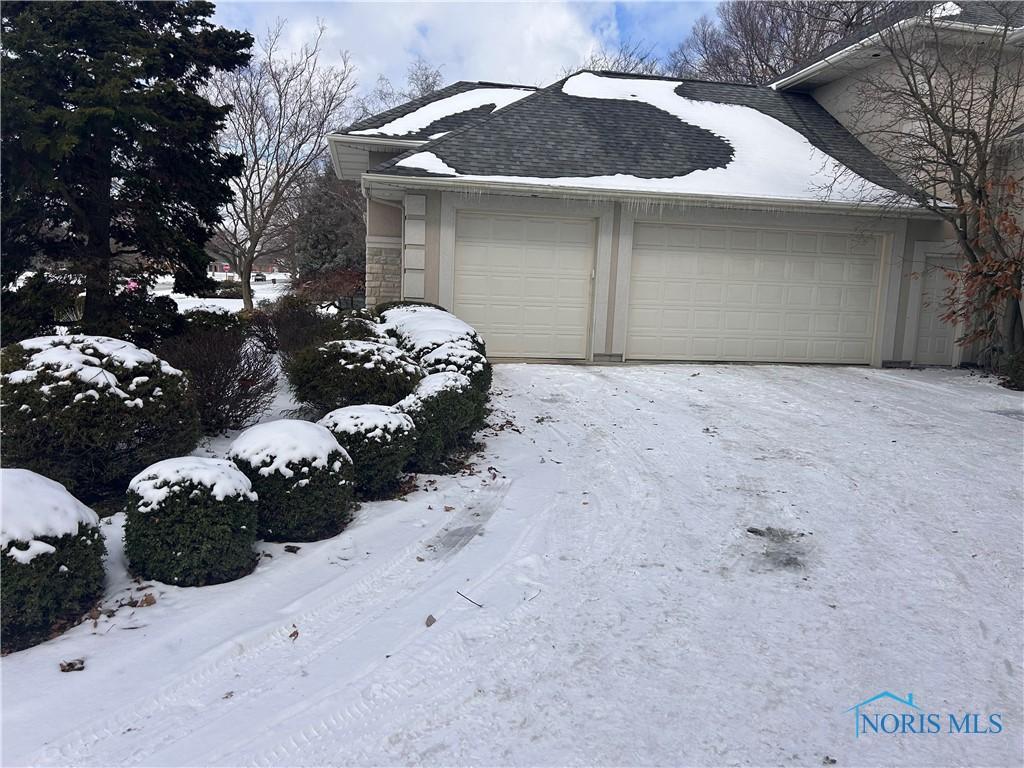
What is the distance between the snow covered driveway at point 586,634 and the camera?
111 inches

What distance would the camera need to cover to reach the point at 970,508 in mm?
5434

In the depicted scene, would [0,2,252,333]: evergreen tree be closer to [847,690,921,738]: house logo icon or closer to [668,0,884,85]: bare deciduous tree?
[847,690,921,738]: house logo icon

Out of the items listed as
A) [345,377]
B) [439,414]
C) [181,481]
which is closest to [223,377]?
[345,377]

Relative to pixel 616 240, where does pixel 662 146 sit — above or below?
above

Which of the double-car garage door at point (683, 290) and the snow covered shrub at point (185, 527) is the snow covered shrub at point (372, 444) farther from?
the double-car garage door at point (683, 290)

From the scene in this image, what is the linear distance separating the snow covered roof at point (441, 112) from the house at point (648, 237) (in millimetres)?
107

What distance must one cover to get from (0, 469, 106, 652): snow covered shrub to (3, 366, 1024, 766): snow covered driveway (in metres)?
0.14

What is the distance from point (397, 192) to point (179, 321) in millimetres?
4524

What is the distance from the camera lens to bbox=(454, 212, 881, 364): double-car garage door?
11.2 metres

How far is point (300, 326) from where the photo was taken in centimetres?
923

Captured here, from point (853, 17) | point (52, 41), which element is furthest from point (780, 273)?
point (853, 17)

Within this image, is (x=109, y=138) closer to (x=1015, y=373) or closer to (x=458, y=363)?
(x=458, y=363)

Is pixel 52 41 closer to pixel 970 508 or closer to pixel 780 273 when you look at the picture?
pixel 970 508

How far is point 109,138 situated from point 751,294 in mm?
9390
